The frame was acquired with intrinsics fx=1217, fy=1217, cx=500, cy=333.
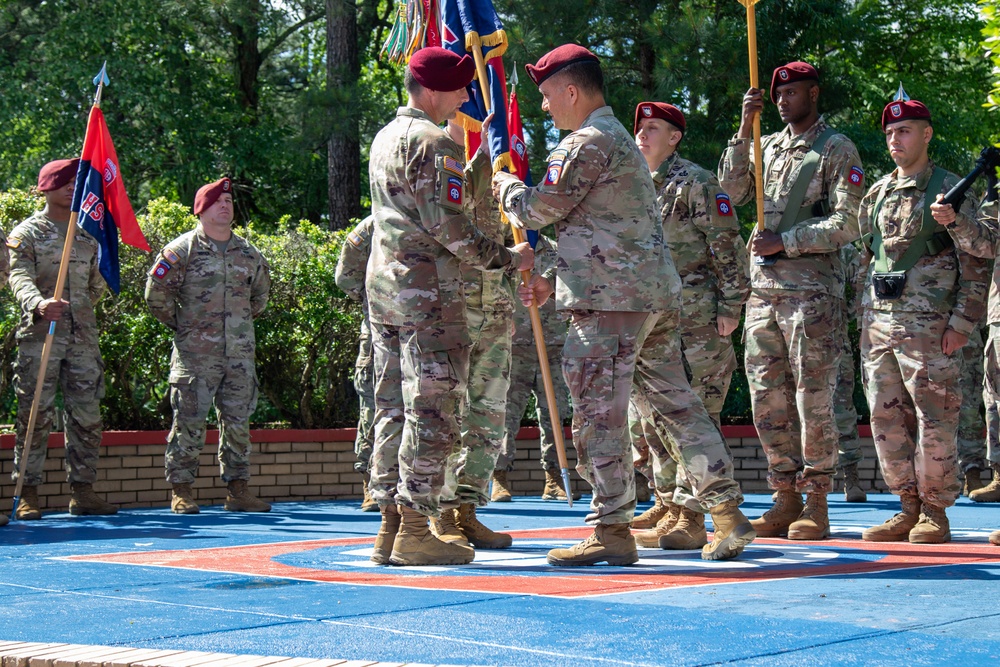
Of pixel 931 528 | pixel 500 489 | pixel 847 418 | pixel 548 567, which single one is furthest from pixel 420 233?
pixel 847 418

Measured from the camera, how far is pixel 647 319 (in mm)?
5340

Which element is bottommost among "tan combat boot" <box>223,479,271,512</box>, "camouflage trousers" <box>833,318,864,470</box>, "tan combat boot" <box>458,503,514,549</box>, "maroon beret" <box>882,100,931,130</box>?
"tan combat boot" <box>223,479,271,512</box>

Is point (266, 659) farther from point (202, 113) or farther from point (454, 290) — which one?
point (202, 113)

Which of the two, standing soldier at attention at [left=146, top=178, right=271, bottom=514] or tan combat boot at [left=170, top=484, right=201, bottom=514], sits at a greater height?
standing soldier at attention at [left=146, top=178, right=271, bottom=514]

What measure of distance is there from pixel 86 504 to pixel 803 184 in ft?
18.5

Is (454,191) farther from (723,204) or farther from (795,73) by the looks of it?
(795,73)

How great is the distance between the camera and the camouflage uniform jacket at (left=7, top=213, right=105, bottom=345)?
28.7 feet

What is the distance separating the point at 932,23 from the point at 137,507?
50.8 feet

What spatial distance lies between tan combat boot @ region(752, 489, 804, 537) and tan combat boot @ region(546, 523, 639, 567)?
5.66ft

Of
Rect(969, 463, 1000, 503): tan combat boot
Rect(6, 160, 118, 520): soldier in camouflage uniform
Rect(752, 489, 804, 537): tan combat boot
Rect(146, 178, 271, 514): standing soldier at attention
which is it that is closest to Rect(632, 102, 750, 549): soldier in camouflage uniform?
Rect(752, 489, 804, 537): tan combat boot

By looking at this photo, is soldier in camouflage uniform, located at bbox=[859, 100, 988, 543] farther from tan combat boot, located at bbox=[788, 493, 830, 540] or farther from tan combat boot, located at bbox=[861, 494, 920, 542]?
tan combat boot, located at bbox=[788, 493, 830, 540]

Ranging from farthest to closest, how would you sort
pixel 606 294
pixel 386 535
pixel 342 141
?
pixel 342 141 → pixel 386 535 → pixel 606 294

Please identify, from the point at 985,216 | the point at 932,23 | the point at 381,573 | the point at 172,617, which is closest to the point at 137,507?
the point at 381,573

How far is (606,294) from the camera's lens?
5223 mm
